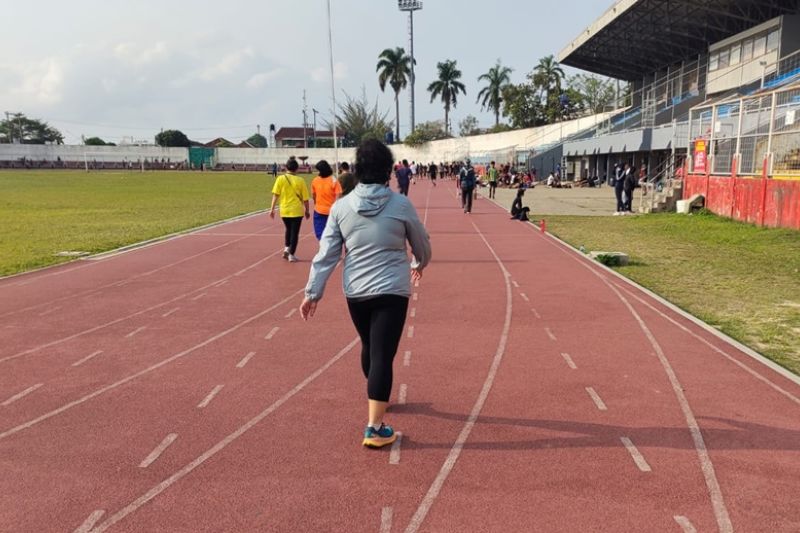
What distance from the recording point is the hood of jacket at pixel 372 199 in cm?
391

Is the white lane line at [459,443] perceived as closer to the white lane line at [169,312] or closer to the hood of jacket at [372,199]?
the hood of jacket at [372,199]

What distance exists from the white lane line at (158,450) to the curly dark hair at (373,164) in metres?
2.13

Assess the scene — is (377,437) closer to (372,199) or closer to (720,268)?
(372,199)

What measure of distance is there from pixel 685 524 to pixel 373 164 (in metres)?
2.62

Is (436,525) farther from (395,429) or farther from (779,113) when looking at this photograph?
(779,113)

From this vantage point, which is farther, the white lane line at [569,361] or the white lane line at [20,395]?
the white lane line at [569,361]

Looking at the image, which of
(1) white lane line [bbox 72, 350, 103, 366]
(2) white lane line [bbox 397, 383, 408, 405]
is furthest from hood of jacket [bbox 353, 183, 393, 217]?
(1) white lane line [bbox 72, 350, 103, 366]

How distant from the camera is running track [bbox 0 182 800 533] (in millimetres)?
3369

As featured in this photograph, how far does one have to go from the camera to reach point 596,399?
194 inches

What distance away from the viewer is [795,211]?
45.6 ft

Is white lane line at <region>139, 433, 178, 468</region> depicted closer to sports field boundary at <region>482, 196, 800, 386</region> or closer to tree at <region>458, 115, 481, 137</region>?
sports field boundary at <region>482, 196, 800, 386</region>

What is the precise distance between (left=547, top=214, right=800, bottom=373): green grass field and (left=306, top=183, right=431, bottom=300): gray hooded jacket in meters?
3.89

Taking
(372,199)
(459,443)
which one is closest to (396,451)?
(459,443)

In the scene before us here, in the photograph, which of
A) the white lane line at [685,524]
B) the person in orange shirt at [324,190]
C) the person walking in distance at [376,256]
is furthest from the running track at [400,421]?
the person in orange shirt at [324,190]
